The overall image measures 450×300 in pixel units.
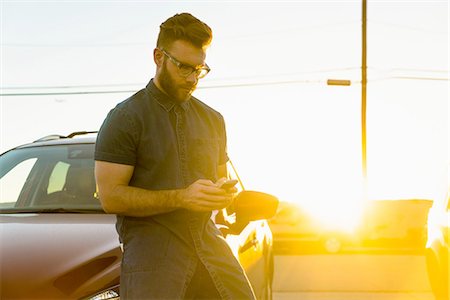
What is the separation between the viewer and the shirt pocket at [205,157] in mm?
3676

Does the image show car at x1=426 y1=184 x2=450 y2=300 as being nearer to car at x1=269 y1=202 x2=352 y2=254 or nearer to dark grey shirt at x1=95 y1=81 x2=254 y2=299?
dark grey shirt at x1=95 y1=81 x2=254 y2=299

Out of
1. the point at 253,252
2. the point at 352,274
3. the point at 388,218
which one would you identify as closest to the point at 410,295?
the point at 352,274

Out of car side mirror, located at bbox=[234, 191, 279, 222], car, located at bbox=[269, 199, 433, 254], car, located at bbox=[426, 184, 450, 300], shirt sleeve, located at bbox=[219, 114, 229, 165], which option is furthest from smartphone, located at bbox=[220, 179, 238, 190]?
car, located at bbox=[269, 199, 433, 254]

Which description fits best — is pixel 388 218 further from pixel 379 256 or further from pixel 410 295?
pixel 410 295

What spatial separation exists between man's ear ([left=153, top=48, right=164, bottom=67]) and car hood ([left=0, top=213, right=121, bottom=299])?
38.9 inches

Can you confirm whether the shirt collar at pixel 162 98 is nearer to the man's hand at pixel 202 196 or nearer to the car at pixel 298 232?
the man's hand at pixel 202 196

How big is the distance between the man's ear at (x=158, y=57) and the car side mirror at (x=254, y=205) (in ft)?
3.49

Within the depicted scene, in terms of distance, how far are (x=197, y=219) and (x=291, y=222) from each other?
16154 mm

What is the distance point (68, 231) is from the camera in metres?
4.66

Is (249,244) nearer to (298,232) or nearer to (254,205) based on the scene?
(254,205)

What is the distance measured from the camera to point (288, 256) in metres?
19.7

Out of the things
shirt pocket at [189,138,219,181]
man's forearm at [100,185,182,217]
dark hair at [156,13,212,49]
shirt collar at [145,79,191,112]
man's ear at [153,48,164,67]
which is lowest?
man's forearm at [100,185,182,217]

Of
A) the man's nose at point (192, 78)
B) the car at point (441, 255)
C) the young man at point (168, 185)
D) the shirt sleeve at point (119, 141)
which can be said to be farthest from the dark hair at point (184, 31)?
the car at point (441, 255)

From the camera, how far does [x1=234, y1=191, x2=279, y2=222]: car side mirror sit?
179 inches
